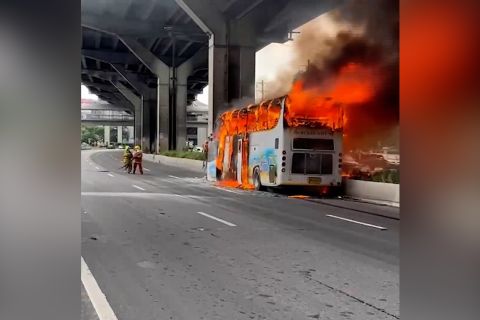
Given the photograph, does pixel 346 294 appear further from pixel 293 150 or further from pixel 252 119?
pixel 252 119

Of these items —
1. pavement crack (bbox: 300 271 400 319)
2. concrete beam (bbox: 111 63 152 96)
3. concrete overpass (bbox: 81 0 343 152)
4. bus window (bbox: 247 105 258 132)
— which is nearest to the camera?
pavement crack (bbox: 300 271 400 319)

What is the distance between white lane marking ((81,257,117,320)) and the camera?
192 inches

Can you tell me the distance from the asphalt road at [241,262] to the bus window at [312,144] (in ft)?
14.3

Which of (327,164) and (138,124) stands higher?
(138,124)

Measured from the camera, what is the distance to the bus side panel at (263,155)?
18.1 metres

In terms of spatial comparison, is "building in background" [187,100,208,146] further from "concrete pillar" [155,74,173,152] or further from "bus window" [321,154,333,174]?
"bus window" [321,154,333,174]

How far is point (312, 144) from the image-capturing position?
58.2 ft

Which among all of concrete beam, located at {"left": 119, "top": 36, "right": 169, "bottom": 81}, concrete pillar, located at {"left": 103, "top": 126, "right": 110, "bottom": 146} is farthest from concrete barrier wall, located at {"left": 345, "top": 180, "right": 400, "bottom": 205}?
concrete pillar, located at {"left": 103, "top": 126, "right": 110, "bottom": 146}

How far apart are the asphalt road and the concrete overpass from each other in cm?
1718

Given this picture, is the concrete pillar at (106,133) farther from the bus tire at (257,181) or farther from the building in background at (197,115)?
the bus tire at (257,181)

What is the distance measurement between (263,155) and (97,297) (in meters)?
13.7

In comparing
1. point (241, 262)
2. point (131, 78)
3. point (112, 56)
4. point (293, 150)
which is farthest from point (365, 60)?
point (131, 78)

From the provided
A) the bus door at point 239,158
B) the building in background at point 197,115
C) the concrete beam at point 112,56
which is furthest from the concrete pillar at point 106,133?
the bus door at point 239,158

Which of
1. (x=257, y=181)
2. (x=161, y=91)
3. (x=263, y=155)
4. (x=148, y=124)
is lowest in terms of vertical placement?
(x=257, y=181)
